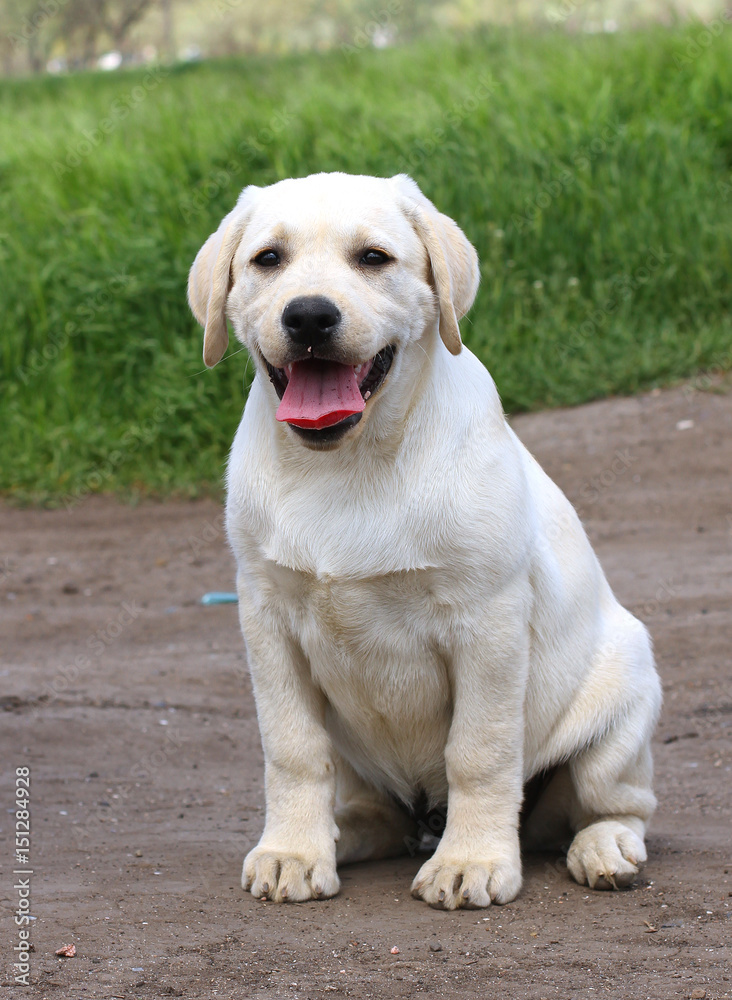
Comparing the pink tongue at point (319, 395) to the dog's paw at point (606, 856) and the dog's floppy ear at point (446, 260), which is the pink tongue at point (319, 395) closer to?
the dog's floppy ear at point (446, 260)

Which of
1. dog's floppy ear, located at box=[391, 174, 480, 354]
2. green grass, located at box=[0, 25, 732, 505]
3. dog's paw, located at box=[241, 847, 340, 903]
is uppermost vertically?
dog's floppy ear, located at box=[391, 174, 480, 354]

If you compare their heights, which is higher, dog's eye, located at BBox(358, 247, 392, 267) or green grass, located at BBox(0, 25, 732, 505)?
dog's eye, located at BBox(358, 247, 392, 267)

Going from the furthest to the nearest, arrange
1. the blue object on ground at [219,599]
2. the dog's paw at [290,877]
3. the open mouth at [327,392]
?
the blue object on ground at [219,599] < the dog's paw at [290,877] < the open mouth at [327,392]

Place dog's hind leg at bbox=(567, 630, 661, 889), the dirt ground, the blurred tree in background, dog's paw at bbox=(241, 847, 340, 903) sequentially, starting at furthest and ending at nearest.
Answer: the blurred tree in background
dog's hind leg at bbox=(567, 630, 661, 889)
dog's paw at bbox=(241, 847, 340, 903)
the dirt ground

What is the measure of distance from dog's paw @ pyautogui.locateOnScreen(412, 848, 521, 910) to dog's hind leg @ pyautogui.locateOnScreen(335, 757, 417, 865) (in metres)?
0.48

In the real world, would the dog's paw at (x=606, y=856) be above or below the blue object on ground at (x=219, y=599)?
above

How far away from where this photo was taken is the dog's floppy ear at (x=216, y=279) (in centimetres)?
333

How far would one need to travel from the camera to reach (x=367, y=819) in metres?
3.65

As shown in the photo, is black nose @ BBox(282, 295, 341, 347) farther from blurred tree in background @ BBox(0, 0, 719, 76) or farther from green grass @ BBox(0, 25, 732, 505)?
blurred tree in background @ BBox(0, 0, 719, 76)

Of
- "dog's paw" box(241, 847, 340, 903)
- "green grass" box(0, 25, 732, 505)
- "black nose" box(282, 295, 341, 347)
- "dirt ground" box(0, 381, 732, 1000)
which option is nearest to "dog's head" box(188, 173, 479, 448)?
"black nose" box(282, 295, 341, 347)

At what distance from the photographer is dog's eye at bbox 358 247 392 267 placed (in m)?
3.13

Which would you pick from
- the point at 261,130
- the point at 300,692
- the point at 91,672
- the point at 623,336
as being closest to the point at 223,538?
the point at 91,672

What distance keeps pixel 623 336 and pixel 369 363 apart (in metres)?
6.03

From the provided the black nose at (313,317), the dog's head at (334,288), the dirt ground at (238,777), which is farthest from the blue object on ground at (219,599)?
the black nose at (313,317)
